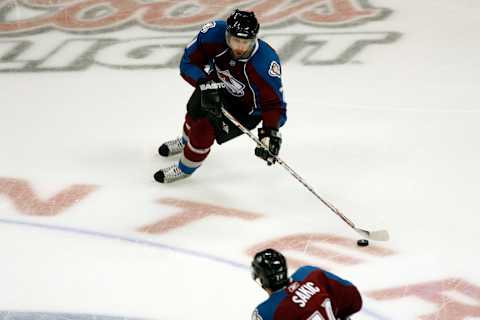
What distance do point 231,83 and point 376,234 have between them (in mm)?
1080

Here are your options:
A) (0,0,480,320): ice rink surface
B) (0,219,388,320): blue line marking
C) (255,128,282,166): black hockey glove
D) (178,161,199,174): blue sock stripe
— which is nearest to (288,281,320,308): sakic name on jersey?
(0,0,480,320): ice rink surface

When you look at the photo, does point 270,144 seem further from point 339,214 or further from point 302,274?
point 302,274

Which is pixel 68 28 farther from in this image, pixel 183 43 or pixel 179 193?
pixel 179 193

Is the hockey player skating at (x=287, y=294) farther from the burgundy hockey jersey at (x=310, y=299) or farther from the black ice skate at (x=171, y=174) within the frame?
the black ice skate at (x=171, y=174)

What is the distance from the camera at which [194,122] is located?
5273mm

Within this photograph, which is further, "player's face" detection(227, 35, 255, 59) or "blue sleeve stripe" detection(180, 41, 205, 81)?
"blue sleeve stripe" detection(180, 41, 205, 81)

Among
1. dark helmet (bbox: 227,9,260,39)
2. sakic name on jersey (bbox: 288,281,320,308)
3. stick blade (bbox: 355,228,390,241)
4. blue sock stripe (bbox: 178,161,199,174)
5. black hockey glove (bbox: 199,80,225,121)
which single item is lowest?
stick blade (bbox: 355,228,390,241)

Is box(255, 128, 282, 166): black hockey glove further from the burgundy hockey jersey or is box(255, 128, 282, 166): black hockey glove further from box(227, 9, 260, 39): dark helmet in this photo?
the burgundy hockey jersey

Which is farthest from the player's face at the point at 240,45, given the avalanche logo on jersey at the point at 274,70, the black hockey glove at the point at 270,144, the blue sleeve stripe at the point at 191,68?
the black hockey glove at the point at 270,144

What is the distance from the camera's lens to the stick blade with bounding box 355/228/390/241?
4766 mm

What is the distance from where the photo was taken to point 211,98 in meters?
5.00

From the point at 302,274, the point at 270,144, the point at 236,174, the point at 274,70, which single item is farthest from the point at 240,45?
the point at 302,274

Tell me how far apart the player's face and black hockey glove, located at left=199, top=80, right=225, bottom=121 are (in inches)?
7.8

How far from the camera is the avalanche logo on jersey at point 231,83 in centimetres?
511
